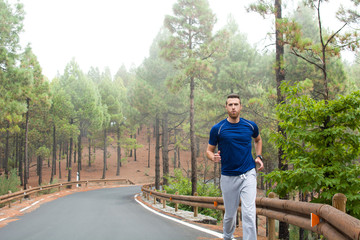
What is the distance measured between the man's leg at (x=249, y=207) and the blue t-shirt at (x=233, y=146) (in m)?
0.15

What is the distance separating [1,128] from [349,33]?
31.5 meters

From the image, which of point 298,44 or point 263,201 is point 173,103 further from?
point 263,201

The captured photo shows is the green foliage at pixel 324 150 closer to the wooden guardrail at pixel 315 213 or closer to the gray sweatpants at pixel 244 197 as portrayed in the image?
the wooden guardrail at pixel 315 213

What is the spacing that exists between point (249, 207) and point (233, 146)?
0.85 meters

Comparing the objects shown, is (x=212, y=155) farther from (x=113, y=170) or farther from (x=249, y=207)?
(x=113, y=170)

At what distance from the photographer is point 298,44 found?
9.14m

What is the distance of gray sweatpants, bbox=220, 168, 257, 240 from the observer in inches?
172

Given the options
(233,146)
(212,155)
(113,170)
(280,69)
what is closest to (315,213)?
(233,146)

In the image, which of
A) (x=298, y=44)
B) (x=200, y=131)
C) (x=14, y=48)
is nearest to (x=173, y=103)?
(x=200, y=131)

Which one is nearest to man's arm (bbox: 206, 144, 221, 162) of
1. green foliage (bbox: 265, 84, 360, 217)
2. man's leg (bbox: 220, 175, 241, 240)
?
man's leg (bbox: 220, 175, 241, 240)

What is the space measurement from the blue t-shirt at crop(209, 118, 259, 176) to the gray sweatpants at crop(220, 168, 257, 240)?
0.33ft

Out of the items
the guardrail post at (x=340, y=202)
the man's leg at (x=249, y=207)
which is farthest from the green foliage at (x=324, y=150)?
the guardrail post at (x=340, y=202)

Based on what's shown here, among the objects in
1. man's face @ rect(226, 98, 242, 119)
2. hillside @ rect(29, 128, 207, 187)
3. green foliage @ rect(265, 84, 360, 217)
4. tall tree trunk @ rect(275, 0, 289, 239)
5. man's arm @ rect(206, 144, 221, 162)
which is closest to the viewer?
man's arm @ rect(206, 144, 221, 162)

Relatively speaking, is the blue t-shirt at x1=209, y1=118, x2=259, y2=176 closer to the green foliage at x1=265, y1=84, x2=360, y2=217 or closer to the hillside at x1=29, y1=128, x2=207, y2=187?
the green foliage at x1=265, y1=84, x2=360, y2=217
